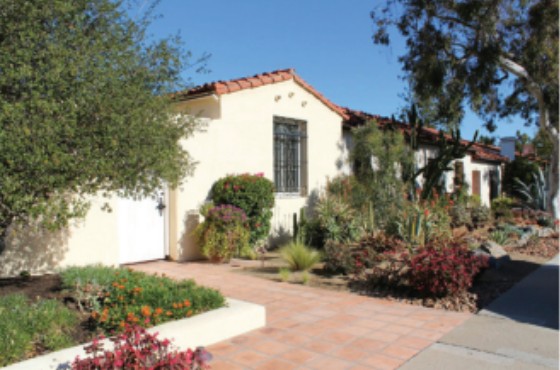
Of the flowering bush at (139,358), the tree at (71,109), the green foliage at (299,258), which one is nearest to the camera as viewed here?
the flowering bush at (139,358)

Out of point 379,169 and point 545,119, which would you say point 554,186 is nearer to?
point 545,119

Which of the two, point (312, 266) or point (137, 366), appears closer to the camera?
point (137, 366)

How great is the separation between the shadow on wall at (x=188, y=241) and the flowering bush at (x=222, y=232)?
0.26m

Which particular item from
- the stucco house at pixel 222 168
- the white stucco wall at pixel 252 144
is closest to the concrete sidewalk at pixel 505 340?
the stucco house at pixel 222 168

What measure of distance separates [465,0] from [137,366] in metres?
15.1

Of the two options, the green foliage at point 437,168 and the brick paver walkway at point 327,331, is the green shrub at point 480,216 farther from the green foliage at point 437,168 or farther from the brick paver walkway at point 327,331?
the brick paver walkway at point 327,331

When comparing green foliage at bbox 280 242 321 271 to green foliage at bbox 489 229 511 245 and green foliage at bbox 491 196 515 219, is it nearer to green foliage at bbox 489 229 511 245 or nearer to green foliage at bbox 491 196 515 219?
green foliage at bbox 489 229 511 245

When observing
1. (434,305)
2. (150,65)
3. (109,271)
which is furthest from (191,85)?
(434,305)

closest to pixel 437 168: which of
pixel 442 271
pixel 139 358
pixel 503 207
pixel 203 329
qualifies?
pixel 503 207

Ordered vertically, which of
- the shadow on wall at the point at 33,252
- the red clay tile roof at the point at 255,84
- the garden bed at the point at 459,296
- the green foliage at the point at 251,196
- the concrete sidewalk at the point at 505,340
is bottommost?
the concrete sidewalk at the point at 505,340

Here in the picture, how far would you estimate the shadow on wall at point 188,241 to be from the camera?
9.30m

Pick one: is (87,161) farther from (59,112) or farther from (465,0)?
(465,0)

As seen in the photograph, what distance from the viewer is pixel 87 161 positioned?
4.20 metres

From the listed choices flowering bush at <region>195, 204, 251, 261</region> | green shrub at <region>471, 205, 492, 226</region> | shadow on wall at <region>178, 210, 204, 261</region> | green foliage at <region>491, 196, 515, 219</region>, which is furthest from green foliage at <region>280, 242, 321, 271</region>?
green foliage at <region>491, 196, 515, 219</region>
